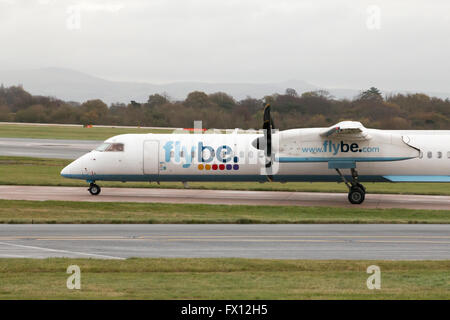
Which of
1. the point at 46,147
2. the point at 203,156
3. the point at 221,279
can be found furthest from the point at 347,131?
the point at 46,147

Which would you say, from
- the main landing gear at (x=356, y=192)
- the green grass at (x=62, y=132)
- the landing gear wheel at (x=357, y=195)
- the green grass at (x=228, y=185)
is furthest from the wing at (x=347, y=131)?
the green grass at (x=62, y=132)

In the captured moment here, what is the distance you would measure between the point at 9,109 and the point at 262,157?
74.4 m

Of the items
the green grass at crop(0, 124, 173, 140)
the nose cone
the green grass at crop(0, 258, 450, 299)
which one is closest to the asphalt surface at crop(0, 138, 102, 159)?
the green grass at crop(0, 124, 173, 140)

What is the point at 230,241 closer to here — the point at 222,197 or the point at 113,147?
the point at 222,197

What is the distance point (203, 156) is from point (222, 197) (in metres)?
2.87

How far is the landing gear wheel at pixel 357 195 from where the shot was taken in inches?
1193

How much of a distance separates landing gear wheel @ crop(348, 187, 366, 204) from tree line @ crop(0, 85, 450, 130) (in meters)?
17.7

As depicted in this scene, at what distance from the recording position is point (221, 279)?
1449 centimetres

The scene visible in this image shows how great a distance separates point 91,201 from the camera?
2948 centimetres

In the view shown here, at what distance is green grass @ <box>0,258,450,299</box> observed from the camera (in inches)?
496

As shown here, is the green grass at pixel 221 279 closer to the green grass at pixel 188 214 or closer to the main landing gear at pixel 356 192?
the green grass at pixel 188 214

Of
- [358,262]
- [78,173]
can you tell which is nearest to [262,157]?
[78,173]

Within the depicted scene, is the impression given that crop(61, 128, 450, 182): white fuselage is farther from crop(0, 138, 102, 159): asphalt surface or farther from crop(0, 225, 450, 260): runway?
crop(0, 138, 102, 159): asphalt surface

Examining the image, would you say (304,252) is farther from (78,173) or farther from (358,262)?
→ (78,173)
